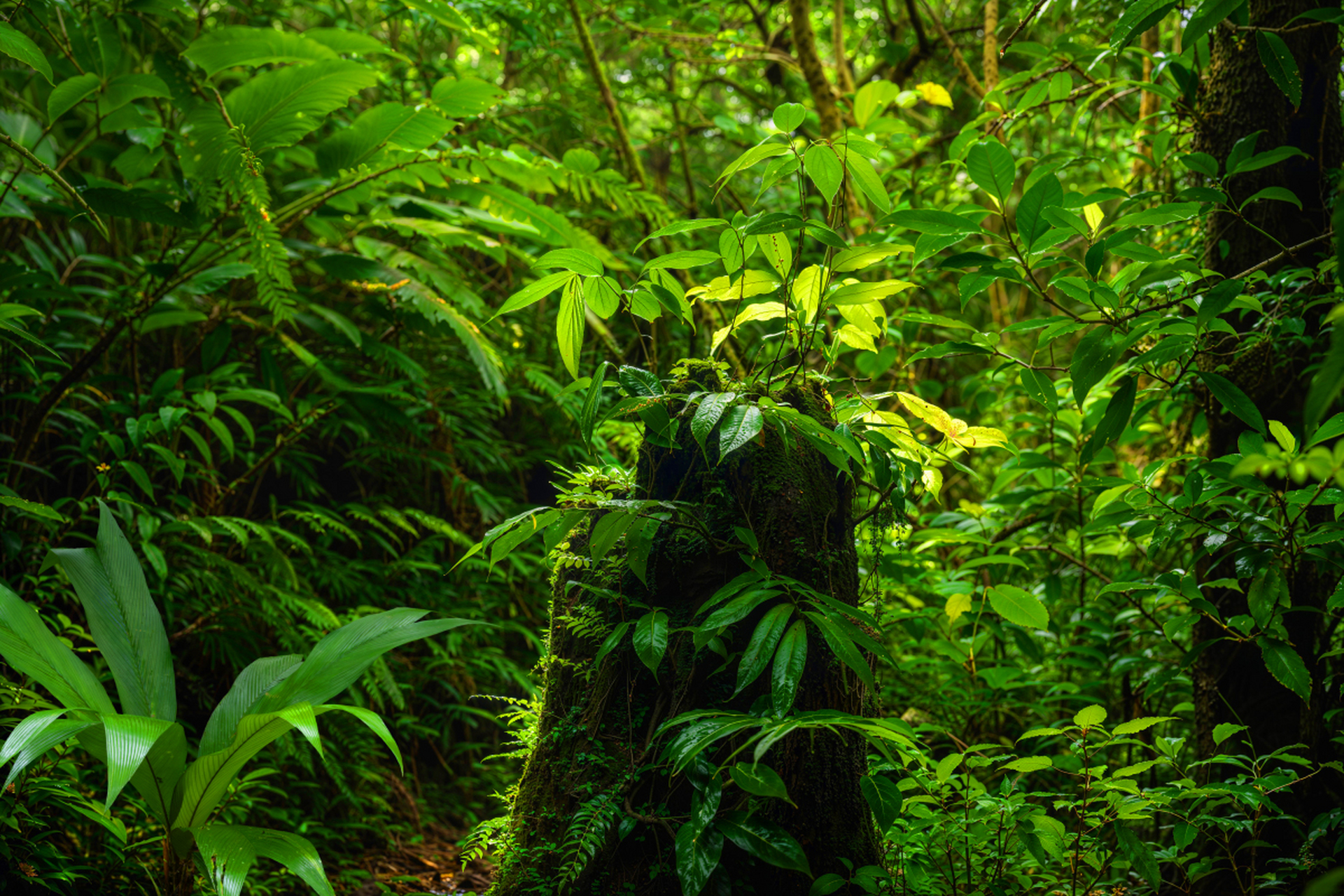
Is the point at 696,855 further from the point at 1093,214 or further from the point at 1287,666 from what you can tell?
the point at 1093,214

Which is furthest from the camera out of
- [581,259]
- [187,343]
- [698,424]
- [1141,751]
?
[187,343]

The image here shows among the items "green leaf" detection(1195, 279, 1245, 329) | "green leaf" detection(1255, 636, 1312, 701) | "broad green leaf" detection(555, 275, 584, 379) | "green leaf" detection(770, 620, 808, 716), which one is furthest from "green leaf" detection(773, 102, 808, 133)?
"green leaf" detection(1255, 636, 1312, 701)

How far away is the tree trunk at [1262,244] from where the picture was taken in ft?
5.34

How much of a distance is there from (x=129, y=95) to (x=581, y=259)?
1947 mm

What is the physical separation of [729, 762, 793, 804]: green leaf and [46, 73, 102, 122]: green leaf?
8.23 feet

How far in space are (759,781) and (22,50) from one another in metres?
2.17

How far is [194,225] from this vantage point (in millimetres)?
2379

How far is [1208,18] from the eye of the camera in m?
1.16

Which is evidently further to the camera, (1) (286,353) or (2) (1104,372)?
(1) (286,353)

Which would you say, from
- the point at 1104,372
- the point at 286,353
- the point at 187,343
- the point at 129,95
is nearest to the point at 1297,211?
the point at 1104,372

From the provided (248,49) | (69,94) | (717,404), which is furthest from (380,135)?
(717,404)

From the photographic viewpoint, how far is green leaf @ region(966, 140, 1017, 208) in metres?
1.37

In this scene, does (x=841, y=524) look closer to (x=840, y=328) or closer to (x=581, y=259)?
(x=840, y=328)

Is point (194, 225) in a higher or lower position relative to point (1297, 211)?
higher
